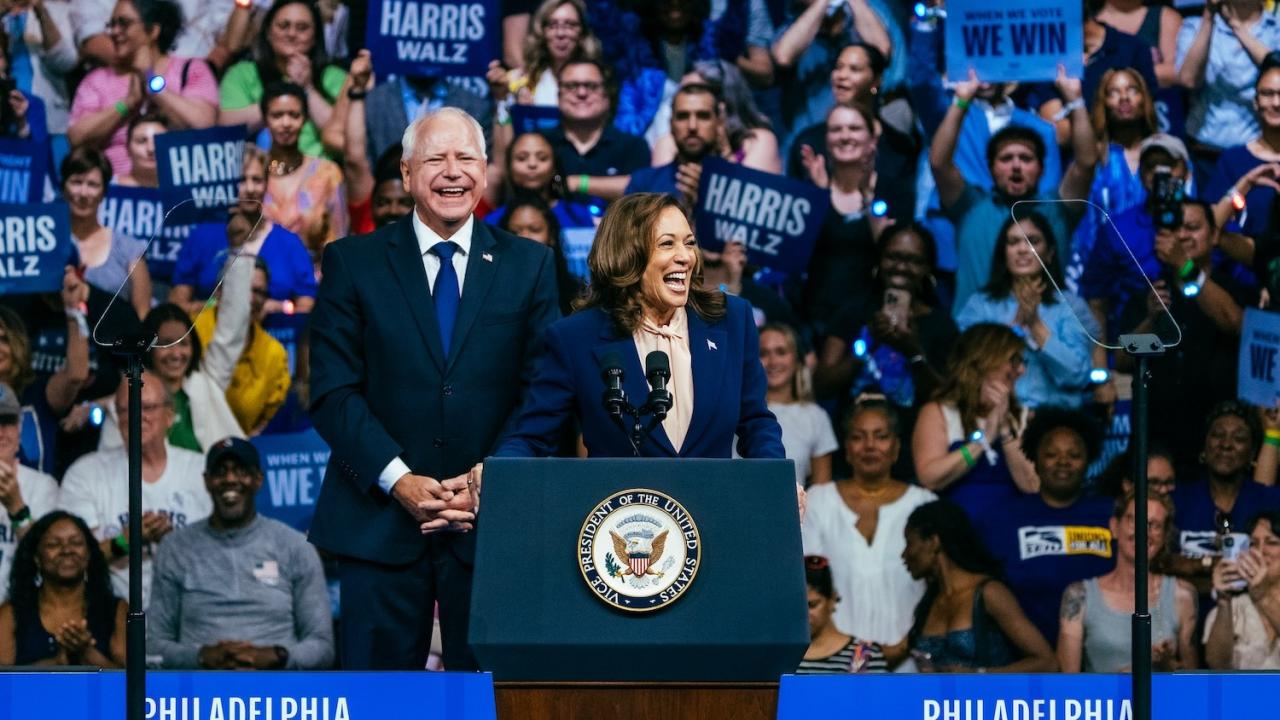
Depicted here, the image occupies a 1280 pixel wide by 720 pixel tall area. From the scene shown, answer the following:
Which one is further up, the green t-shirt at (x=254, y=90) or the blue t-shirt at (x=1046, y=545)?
the green t-shirt at (x=254, y=90)

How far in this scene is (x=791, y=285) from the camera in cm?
654

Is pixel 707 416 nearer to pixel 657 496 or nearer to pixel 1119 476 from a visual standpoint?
pixel 657 496

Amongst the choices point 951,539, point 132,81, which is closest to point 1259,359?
point 951,539

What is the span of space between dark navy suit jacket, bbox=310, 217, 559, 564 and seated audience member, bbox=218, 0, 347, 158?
8.73 feet

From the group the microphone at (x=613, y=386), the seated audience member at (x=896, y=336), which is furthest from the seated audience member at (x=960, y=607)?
the microphone at (x=613, y=386)

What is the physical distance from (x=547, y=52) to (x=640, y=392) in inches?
127

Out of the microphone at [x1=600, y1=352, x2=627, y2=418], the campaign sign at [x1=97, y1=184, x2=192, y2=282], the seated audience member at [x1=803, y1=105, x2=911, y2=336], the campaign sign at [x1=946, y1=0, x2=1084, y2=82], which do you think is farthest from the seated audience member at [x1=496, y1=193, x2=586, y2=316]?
the microphone at [x1=600, y1=352, x2=627, y2=418]

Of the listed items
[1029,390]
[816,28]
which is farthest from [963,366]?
[816,28]

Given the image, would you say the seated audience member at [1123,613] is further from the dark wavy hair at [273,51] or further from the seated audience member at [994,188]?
the dark wavy hair at [273,51]

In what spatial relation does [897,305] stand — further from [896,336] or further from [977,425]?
[977,425]

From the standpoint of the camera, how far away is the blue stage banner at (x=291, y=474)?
21.4 feet

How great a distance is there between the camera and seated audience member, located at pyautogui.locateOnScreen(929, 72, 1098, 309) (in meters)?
6.51

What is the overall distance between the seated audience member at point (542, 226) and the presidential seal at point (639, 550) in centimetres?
333

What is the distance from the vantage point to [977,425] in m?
6.50
